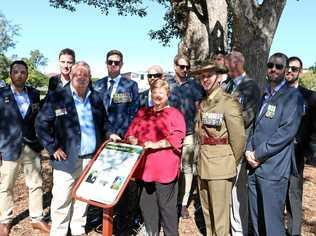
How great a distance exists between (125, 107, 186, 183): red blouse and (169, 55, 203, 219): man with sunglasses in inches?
39.7

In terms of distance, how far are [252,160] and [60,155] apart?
2.22 meters

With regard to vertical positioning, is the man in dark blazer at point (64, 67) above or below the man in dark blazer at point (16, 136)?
above

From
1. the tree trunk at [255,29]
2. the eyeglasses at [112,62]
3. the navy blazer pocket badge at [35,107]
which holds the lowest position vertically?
the navy blazer pocket badge at [35,107]

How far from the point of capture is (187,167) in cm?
585

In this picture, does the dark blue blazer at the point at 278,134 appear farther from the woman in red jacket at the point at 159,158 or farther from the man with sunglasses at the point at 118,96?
the man with sunglasses at the point at 118,96

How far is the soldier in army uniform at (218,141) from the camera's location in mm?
4156

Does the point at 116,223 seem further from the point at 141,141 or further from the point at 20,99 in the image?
the point at 20,99

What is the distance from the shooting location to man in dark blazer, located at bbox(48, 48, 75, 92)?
17.4 feet

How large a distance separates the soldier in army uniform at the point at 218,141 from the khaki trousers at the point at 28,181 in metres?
2.50

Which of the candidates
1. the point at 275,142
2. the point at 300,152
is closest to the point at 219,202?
the point at 275,142

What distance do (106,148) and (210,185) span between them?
1252 millimetres

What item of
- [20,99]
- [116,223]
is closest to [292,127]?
[116,223]

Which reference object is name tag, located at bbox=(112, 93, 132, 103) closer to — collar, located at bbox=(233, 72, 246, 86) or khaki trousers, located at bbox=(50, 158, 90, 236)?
khaki trousers, located at bbox=(50, 158, 90, 236)

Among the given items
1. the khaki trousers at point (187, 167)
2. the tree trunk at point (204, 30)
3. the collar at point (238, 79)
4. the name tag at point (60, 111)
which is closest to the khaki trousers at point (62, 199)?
the name tag at point (60, 111)
